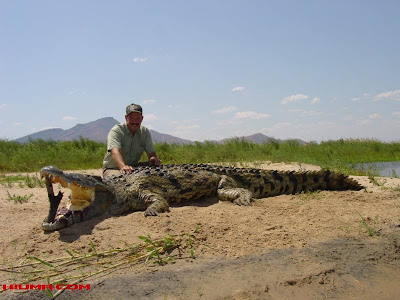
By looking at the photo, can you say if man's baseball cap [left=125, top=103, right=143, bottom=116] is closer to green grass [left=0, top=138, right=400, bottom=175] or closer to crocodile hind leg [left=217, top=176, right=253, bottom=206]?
crocodile hind leg [left=217, top=176, right=253, bottom=206]

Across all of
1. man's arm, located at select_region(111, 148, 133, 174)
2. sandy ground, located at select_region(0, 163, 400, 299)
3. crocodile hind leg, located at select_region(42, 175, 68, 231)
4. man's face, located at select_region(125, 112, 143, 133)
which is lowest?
sandy ground, located at select_region(0, 163, 400, 299)

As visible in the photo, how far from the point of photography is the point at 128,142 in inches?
236

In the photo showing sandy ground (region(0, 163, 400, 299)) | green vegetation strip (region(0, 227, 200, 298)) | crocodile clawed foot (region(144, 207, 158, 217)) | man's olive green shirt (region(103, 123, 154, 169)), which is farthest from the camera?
man's olive green shirt (region(103, 123, 154, 169))

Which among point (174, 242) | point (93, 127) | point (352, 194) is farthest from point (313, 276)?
point (93, 127)

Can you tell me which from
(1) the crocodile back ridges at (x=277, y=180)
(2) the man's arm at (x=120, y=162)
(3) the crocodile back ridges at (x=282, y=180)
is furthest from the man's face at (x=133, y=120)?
(3) the crocodile back ridges at (x=282, y=180)

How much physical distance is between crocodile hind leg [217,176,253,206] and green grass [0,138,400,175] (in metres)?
4.31

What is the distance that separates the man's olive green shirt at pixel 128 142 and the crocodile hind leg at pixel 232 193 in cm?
174

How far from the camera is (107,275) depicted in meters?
2.62

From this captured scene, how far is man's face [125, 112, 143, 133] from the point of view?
5.76m

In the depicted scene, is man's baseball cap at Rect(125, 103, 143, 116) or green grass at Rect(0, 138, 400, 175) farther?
green grass at Rect(0, 138, 400, 175)

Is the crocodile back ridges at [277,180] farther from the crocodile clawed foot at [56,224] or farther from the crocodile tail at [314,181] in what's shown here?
the crocodile clawed foot at [56,224]

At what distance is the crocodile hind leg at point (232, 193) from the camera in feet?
14.5

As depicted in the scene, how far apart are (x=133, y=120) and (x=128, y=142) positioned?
0.41 metres

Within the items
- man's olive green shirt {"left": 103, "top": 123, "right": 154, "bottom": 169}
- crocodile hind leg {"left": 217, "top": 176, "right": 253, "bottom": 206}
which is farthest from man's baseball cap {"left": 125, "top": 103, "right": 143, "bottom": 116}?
crocodile hind leg {"left": 217, "top": 176, "right": 253, "bottom": 206}
